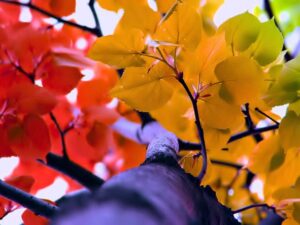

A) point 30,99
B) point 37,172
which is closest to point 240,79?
point 30,99

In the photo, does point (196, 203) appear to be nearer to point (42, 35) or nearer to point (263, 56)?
point (263, 56)

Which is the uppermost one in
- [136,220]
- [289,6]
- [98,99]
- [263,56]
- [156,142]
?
[289,6]

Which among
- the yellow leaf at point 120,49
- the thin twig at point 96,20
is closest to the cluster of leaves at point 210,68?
the yellow leaf at point 120,49

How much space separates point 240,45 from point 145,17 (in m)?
0.10

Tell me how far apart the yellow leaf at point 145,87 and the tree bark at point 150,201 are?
97mm

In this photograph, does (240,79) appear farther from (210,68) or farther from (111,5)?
(111,5)

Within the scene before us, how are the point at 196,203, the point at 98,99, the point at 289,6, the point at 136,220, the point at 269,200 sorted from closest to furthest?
the point at 136,220, the point at 196,203, the point at 269,200, the point at 98,99, the point at 289,6

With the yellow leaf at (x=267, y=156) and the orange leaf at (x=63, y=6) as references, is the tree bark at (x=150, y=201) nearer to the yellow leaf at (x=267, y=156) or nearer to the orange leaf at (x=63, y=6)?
the yellow leaf at (x=267, y=156)

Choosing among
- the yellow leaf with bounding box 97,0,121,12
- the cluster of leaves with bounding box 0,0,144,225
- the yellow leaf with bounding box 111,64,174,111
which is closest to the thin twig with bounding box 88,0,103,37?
the cluster of leaves with bounding box 0,0,144,225

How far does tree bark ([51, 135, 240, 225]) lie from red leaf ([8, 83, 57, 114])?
22 centimetres

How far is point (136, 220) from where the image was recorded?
20cm

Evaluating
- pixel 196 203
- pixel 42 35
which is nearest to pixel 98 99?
pixel 42 35

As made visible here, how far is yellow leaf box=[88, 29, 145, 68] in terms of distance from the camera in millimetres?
428

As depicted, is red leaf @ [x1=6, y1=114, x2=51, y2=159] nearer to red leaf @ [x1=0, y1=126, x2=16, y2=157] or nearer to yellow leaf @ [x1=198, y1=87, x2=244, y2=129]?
red leaf @ [x1=0, y1=126, x2=16, y2=157]
